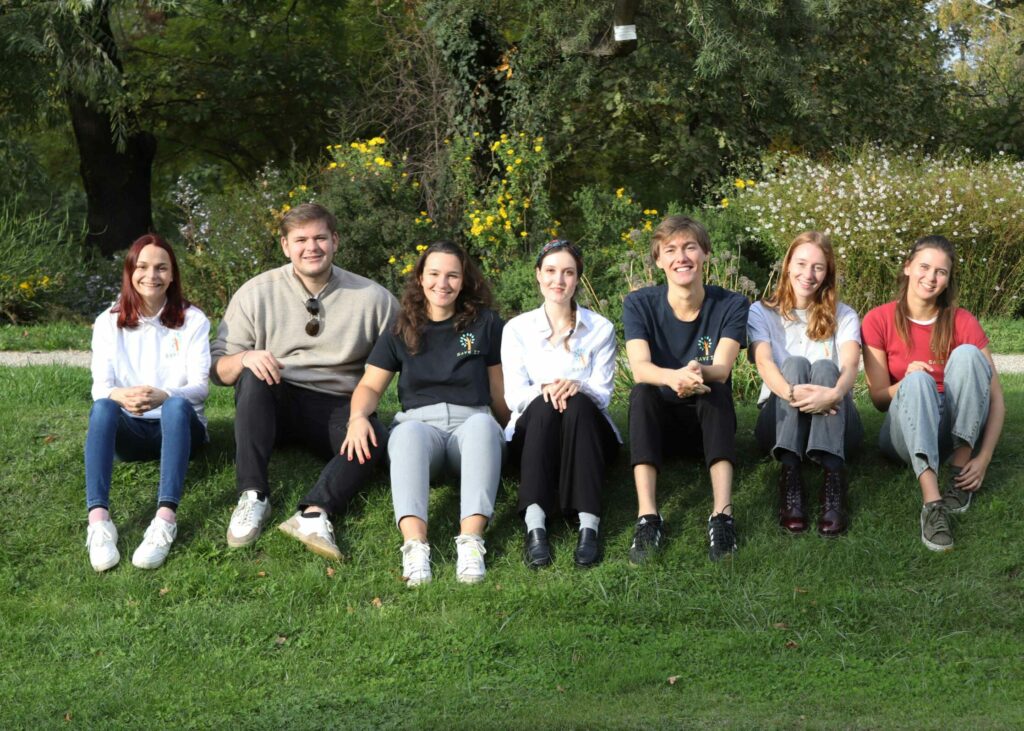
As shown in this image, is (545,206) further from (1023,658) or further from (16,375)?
(1023,658)

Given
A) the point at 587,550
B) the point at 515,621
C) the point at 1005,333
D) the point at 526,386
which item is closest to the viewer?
the point at 515,621

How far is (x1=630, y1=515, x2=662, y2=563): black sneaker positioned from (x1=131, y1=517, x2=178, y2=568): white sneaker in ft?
6.46

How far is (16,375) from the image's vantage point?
26.9 ft

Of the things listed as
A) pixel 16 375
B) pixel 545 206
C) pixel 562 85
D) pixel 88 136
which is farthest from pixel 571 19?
pixel 16 375

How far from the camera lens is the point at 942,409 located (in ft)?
18.4

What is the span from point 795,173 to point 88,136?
875 centimetres

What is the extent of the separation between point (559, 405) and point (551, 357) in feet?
1.13

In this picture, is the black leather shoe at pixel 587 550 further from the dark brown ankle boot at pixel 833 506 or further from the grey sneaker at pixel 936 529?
the grey sneaker at pixel 936 529

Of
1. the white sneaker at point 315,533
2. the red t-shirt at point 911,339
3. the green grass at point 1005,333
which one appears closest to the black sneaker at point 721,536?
the red t-shirt at point 911,339

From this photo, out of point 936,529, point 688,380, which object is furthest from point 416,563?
point 936,529

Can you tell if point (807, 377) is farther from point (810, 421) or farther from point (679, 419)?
point (679, 419)

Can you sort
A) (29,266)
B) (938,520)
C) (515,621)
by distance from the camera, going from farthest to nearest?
(29,266) → (938,520) → (515,621)

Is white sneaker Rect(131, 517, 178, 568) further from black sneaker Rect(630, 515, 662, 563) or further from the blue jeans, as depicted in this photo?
black sneaker Rect(630, 515, 662, 563)

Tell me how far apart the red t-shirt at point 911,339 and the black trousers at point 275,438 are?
234 centimetres
